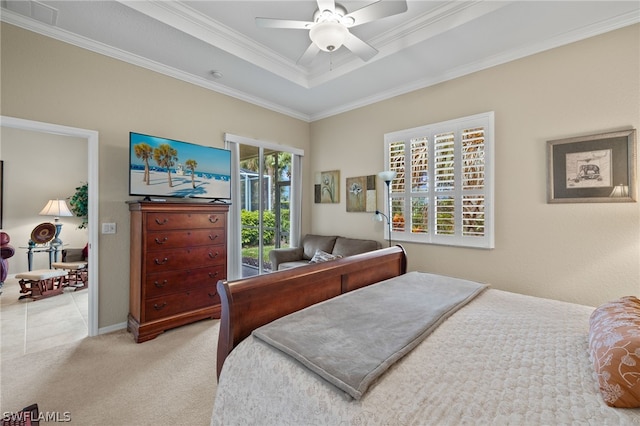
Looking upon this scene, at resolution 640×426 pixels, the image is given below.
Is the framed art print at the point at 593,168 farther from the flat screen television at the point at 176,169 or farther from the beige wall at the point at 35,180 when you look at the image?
the beige wall at the point at 35,180

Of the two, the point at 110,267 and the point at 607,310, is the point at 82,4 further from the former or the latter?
the point at 607,310

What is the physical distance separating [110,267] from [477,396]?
134 inches

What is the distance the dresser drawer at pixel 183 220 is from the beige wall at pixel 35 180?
4.13m

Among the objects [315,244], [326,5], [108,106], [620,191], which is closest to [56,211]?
[108,106]

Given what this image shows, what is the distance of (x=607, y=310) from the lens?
1327 millimetres

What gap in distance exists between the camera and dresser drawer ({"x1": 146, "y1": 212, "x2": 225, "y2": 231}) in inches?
111

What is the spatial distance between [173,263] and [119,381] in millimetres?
1134

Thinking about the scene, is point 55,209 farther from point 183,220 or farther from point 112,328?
point 183,220

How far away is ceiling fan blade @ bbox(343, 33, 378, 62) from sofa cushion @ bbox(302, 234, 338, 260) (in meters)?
2.58

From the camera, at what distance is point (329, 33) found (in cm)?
214

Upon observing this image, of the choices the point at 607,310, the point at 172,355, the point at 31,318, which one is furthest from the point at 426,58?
the point at 31,318

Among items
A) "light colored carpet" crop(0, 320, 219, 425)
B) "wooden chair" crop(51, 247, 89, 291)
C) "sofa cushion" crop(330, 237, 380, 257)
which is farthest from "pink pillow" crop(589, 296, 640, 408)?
"wooden chair" crop(51, 247, 89, 291)

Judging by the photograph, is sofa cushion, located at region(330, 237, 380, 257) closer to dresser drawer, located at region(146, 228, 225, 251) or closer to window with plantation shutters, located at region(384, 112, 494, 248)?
window with plantation shutters, located at region(384, 112, 494, 248)

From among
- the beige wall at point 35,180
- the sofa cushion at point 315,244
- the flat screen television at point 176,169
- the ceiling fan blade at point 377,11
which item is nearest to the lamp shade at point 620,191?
the ceiling fan blade at point 377,11
